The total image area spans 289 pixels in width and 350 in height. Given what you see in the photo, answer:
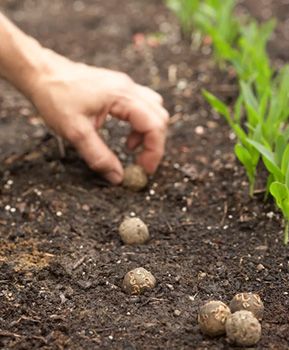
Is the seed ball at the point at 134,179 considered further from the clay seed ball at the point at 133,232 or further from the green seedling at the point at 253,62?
the green seedling at the point at 253,62

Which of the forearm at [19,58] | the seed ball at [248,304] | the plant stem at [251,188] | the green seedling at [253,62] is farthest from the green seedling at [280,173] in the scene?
the forearm at [19,58]

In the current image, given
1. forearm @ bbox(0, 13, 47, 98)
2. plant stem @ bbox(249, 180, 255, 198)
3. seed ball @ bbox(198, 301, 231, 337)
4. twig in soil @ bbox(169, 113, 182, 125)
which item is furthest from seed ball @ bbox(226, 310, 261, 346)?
twig in soil @ bbox(169, 113, 182, 125)

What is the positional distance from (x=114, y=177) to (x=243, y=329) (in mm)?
916

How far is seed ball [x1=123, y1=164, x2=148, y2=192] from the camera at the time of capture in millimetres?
2352

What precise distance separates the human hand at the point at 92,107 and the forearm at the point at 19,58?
19 millimetres

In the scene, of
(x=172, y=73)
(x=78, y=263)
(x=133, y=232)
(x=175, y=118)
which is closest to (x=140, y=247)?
(x=133, y=232)

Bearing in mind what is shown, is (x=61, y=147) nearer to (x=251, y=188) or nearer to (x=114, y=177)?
(x=114, y=177)

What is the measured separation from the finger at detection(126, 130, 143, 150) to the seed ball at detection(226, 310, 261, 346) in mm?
990

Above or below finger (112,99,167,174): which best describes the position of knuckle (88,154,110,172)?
below

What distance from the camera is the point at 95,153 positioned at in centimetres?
228

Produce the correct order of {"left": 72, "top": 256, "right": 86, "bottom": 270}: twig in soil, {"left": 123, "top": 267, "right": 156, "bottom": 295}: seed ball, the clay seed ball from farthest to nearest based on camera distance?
the clay seed ball, {"left": 72, "top": 256, "right": 86, "bottom": 270}: twig in soil, {"left": 123, "top": 267, "right": 156, "bottom": 295}: seed ball

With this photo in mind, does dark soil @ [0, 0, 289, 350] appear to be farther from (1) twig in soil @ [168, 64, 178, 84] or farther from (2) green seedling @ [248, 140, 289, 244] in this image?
(2) green seedling @ [248, 140, 289, 244]

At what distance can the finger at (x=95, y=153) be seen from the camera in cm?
225

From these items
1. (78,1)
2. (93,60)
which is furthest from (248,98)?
(78,1)
